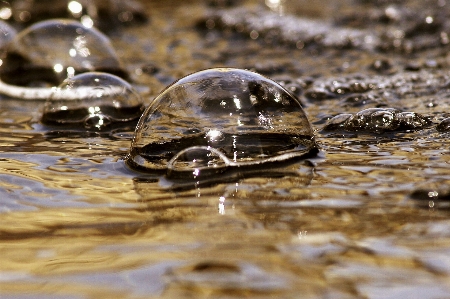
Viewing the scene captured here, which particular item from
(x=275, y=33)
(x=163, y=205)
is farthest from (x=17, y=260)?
(x=275, y=33)

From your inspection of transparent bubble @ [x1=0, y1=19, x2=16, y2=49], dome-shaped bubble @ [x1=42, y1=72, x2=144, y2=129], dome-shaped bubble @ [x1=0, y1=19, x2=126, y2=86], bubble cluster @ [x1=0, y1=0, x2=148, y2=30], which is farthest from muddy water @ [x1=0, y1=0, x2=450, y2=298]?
bubble cluster @ [x1=0, y1=0, x2=148, y2=30]

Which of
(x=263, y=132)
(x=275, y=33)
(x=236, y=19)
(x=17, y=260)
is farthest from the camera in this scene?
(x=236, y=19)

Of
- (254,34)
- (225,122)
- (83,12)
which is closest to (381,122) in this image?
(225,122)

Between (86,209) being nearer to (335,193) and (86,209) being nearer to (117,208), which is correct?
(117,208)

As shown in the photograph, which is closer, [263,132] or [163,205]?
[163,205]

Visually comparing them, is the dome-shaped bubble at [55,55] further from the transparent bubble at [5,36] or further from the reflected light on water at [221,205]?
the reflected light on water at [221,205]
